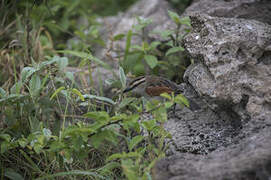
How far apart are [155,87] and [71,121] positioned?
1.04 meters

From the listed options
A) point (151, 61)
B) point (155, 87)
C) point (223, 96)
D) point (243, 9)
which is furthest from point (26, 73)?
point (243, 9)

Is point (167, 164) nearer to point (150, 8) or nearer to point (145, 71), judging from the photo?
point (145, 71)

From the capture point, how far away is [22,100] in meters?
3.03

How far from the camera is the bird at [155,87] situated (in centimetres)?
314

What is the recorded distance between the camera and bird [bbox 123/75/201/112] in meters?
3.14

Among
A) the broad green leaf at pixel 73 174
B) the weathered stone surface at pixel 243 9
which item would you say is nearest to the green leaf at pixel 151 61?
the weathered stone surface at pixel 243 9

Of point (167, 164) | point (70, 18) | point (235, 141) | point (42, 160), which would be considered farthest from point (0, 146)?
point (70, 18)

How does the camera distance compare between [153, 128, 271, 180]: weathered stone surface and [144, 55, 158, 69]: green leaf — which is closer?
[153, 128, 271, 180]: weathered stone surface

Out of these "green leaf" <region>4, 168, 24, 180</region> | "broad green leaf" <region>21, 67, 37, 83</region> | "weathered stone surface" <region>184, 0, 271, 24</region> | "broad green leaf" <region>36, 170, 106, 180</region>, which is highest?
"weathered stone surface" <region>184, 0, 271, 24</region>

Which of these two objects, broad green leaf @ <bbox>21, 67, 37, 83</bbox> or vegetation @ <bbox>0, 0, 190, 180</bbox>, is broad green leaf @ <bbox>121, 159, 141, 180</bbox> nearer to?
vegetation @ <bbox>0, 0, 190, 180</bbox>

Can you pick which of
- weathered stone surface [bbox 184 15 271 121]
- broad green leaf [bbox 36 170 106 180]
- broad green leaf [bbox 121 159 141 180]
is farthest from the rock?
broad green leaf [bbox 36 170 106 180]

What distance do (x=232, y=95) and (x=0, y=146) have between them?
1.81 meters

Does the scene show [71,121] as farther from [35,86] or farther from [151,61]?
[151,61]

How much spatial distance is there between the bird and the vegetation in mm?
131
